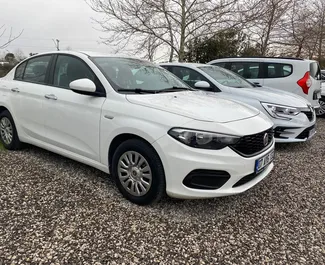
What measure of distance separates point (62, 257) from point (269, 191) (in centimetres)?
229

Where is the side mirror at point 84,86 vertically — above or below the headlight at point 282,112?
above

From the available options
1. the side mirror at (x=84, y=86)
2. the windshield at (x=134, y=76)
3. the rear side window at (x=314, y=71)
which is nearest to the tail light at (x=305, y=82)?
the rear side window at (x=314, y=71)

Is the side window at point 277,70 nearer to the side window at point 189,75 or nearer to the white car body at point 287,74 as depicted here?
the white car body at point 287,74

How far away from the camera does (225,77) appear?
5.56 meters

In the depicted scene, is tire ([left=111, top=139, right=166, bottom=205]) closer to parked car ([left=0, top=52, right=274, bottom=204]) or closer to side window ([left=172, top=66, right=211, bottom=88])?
parked car ([left=0, top=52, right=274, bottom=204])

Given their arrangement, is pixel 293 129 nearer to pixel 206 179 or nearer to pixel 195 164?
pixel 206 179

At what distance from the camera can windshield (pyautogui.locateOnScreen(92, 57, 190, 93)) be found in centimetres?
Answer: 306

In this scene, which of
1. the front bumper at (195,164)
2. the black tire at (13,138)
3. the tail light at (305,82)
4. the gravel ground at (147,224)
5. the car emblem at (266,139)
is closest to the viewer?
the gravel ground at (147,224)

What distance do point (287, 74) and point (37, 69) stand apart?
5405mm

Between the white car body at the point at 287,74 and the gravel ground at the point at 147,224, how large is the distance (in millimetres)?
3556

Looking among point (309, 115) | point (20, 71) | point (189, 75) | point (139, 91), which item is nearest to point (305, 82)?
point (309, 115)

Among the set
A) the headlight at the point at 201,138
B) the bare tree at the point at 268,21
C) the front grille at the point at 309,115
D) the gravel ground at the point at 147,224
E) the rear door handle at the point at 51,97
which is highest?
the bare tree at the point at 268,21

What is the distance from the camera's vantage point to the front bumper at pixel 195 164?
2.37 m

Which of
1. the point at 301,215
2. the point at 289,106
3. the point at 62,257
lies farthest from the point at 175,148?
the point at 289,106
